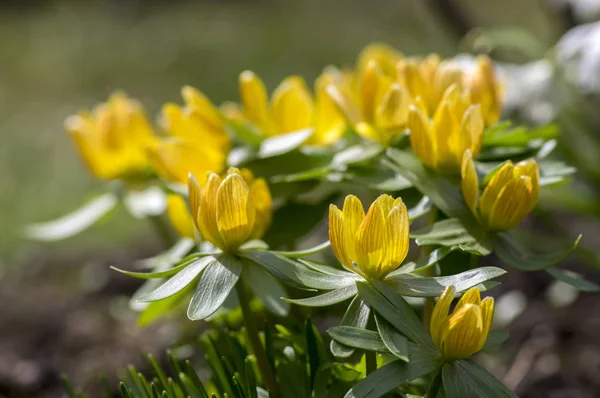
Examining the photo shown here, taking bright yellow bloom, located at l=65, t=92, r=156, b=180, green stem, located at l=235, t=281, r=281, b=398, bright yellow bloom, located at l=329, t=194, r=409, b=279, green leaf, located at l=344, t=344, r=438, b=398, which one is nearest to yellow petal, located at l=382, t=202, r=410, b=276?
bright yellow bloom, located at l=329, t=194, r=409, b=279

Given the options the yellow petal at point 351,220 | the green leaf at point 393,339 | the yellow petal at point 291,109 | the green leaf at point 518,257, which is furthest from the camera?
the yellow petal at point 291,109

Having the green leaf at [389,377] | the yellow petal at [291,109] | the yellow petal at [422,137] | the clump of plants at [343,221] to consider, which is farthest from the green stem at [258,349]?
the yellow petal at [291,109]

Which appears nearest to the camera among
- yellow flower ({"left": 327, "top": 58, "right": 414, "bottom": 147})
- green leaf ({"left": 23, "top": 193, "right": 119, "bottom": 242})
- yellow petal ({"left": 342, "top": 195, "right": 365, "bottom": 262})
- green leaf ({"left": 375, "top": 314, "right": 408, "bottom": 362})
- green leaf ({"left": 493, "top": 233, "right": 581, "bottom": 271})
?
green leaf ({"left": 375, "top": 314, "right": 408, "bottom": 362})

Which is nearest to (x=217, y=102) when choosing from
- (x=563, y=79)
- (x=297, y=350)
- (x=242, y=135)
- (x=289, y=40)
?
(x=289, y=40)

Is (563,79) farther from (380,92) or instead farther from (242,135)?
(242,135)

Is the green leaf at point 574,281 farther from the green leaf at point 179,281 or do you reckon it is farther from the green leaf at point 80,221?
the green leaf at point 80,221

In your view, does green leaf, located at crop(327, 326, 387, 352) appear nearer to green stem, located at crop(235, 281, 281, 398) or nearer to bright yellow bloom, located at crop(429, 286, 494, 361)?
bright yellow bloom, located at crop(429, 286, 494, 361)
